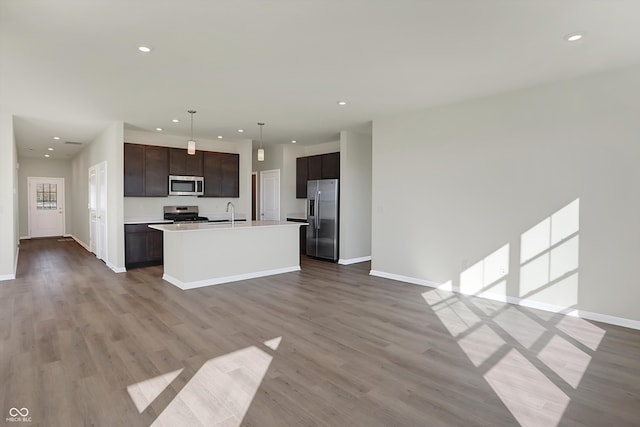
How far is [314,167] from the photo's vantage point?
8.19 metres

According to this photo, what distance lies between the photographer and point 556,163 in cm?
408

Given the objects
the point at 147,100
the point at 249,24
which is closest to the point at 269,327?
the point at 249,24

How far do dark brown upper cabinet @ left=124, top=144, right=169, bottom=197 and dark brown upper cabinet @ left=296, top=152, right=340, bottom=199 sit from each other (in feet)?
9.80

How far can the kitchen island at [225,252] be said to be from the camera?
5.22m

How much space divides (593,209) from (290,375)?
362cm

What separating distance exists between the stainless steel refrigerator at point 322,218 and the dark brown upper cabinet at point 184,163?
2.45m

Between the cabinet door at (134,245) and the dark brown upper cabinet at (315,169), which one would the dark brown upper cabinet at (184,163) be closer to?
the cabinet door at (134,245)

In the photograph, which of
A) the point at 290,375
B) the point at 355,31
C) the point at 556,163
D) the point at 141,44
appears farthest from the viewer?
the point at 556,163

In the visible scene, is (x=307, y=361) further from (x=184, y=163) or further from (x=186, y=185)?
(x=184, y=163)

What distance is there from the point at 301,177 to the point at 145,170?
3406 mm

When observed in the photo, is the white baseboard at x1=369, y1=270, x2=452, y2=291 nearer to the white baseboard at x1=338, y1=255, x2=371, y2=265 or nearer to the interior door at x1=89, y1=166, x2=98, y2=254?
the white baseboard at x1=338, y1=255, x2=371, y2=265

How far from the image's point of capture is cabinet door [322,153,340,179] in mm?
7566

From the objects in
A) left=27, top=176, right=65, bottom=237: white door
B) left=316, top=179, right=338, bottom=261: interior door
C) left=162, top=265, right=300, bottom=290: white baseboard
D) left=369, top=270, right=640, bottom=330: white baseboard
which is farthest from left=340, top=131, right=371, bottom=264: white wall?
left=27, top=176, right=65, bottom=237: white door

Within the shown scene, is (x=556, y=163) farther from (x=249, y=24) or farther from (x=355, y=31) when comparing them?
(x=249, y=24)
